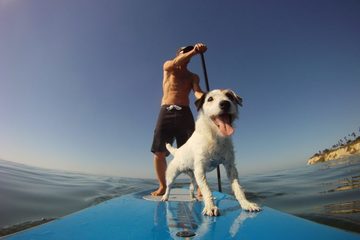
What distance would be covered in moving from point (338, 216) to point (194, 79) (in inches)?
284

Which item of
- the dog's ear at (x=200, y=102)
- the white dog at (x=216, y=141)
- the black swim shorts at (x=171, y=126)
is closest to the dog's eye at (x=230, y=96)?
the white dog at (x=216, y=141)

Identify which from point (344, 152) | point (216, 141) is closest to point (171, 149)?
point (216, 141)

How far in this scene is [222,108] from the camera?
319cm

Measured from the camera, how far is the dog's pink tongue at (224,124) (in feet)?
10.6

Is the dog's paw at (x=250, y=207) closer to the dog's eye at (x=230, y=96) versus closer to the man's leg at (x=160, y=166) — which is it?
the dog's eye at (x=230, y=96)

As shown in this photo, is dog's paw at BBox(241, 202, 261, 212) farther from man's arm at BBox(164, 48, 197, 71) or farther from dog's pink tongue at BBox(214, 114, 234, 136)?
man's arm at BBox(164, 48, 197, 71)

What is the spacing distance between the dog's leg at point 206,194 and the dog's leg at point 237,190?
399mm

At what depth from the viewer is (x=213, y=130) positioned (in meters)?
3.40

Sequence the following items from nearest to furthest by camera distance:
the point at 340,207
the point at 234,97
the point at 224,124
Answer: the point at 224,124, the point at 234,97, the point at 340,207

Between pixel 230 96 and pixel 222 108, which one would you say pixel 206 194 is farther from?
pixel 230 96

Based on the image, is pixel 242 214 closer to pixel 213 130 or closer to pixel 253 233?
pixel 253 233

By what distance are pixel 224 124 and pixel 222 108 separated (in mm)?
226

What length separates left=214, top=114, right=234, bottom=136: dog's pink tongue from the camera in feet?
10.6

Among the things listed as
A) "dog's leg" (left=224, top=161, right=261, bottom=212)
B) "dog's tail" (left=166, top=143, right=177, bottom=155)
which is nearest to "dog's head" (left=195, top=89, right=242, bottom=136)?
"dog's leg" (left=224, top=161, right=261, bottom=212)
